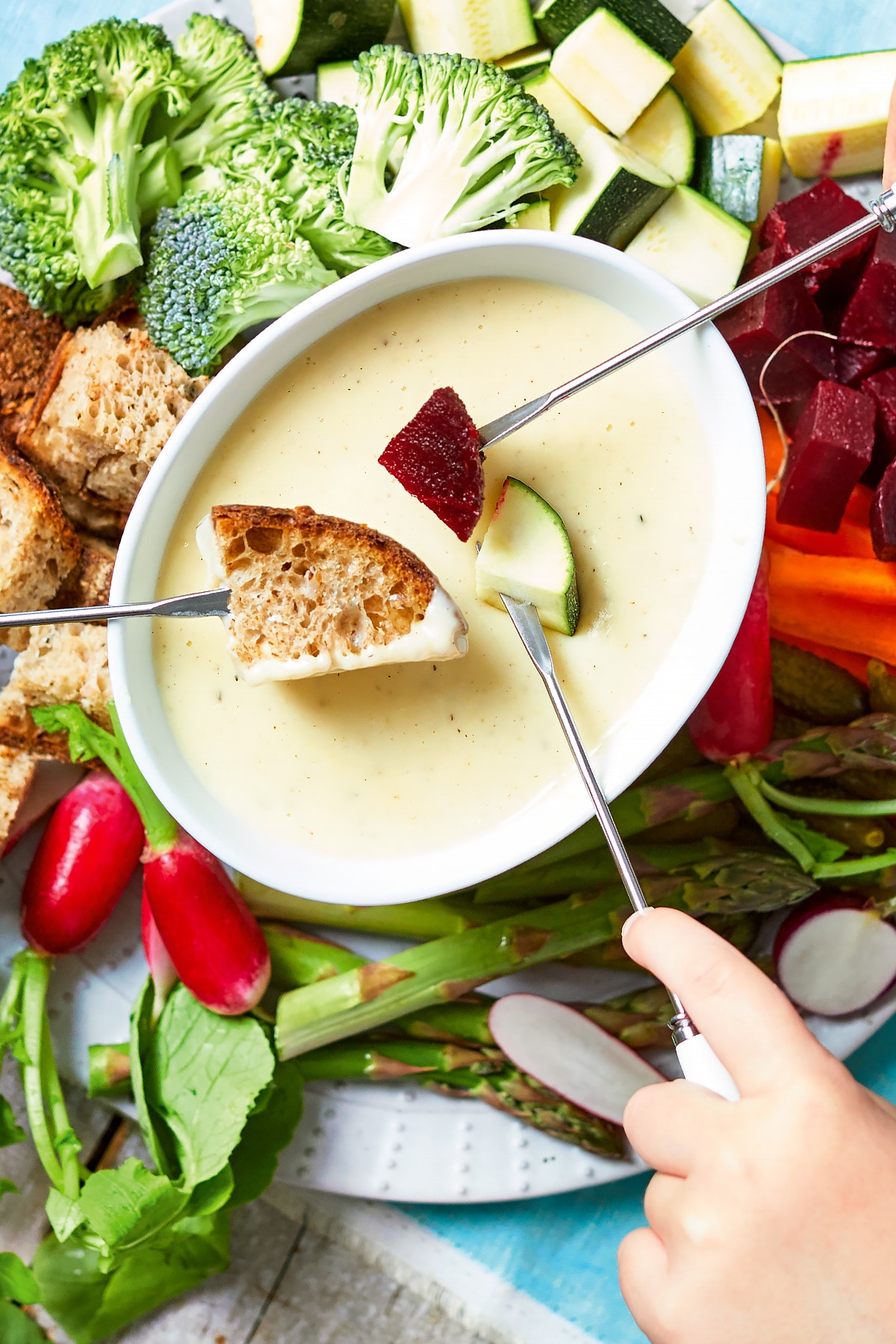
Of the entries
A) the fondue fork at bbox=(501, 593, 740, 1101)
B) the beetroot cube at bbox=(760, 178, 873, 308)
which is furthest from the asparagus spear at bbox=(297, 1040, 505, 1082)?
the beetroot cube at bbox=(760, 178, 873, 308)

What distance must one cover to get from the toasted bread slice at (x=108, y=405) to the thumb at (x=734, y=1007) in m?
1.19

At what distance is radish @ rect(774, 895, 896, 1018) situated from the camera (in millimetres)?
1954

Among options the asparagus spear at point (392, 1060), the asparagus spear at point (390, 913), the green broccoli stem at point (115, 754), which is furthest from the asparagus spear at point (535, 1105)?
the green broccoli stem at point (115, 754)

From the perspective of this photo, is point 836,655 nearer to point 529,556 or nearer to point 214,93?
point 529,556

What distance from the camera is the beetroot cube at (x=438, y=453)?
150 centimetres

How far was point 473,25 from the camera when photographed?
193 cm

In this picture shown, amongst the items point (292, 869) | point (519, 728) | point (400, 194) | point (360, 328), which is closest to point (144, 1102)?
point (292, 869)

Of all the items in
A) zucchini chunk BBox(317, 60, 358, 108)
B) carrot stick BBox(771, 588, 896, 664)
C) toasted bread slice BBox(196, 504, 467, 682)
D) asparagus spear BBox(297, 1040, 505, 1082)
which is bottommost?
asparagus spear BBox(297, 1040, 505, 1082)

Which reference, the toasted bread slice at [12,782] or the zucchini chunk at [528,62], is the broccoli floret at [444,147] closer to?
the zucchini chunk at [528,62]

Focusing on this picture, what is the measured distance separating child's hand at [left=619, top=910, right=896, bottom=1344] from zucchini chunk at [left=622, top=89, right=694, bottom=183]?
143cm

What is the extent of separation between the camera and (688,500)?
162cm

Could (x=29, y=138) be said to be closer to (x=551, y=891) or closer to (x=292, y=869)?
(x=292, y=869)

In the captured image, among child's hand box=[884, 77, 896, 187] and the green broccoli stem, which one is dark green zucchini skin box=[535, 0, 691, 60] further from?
the green broccoli stem

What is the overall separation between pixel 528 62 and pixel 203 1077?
1.89 m
